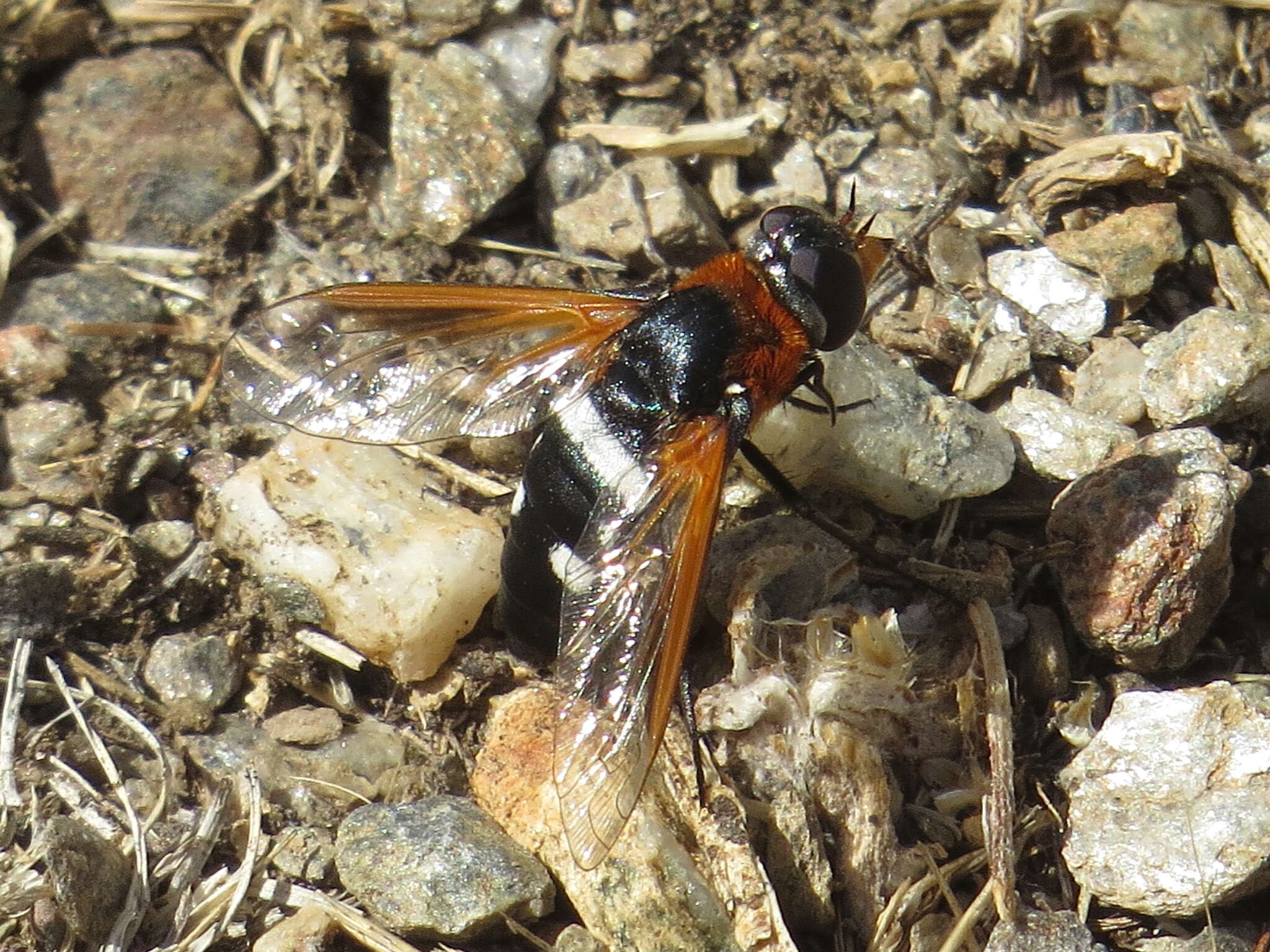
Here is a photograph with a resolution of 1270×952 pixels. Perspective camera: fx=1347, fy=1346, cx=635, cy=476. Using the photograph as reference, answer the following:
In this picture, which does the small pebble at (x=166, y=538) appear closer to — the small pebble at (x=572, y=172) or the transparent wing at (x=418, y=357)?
the transparent wing at (x=418, y=357)

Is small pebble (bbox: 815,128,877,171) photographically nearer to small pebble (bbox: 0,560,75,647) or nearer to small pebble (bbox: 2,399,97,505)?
small pebble (bbox: 2,399,97,505)

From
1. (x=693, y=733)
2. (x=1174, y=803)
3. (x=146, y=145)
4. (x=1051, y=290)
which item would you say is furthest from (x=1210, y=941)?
(x=146, y=145)

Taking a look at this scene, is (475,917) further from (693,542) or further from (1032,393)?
(1032,393)

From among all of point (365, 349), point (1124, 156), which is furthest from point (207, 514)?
point (1124, 156)

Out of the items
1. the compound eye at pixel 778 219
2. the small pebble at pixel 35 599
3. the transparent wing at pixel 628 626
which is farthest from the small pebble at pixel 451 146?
the small pebble at pixel 35 599

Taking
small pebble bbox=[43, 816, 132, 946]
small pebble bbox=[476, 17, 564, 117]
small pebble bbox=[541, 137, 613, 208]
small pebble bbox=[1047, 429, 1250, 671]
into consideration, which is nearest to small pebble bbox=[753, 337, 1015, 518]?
small pebble bbox=[1047, 429, 1250, 671]

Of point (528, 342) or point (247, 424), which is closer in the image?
point (528, 342)
